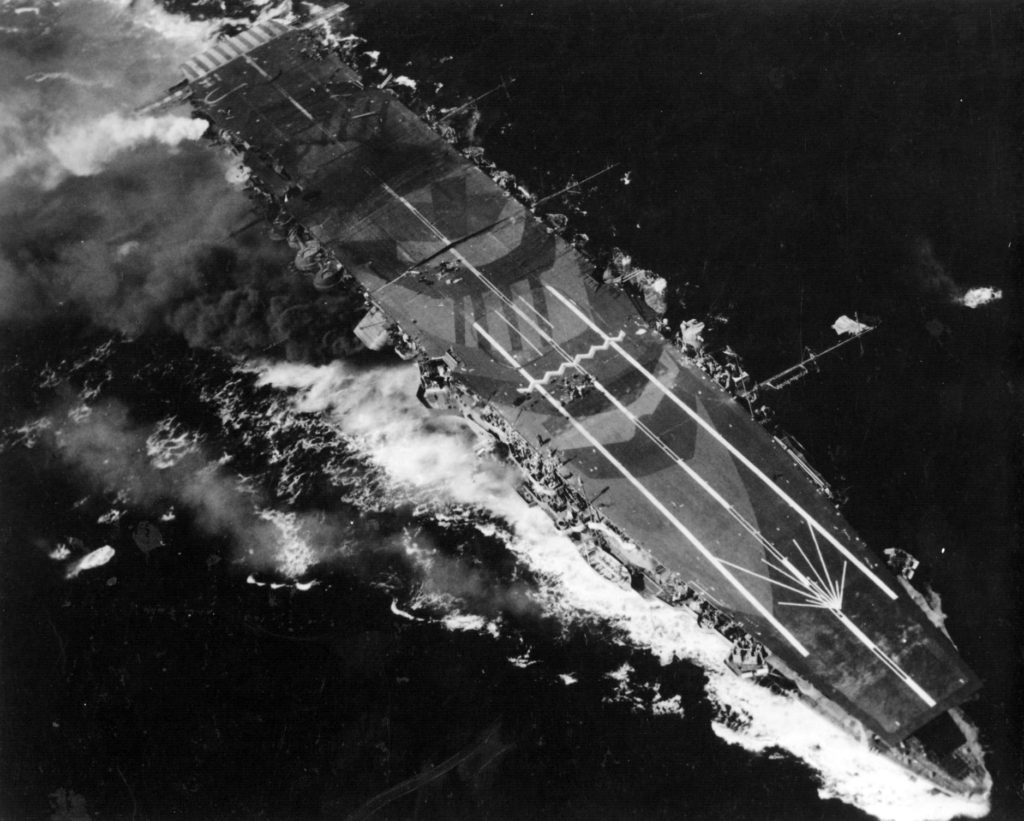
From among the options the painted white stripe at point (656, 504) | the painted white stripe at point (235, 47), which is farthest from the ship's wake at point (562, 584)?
the painted white stripe at point (235, 47)

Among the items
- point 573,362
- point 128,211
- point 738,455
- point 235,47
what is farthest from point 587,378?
point 235,47

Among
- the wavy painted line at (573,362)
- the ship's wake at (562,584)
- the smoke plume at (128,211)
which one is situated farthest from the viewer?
the smoke plume at (128,211)

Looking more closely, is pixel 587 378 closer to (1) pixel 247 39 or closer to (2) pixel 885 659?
(2) pixel 885 659

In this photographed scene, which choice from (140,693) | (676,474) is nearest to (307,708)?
(140,693)

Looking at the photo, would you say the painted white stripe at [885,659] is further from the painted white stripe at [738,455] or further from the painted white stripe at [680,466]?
the painted white stripe at [738,455]

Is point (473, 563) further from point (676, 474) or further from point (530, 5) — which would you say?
point (530, 5)

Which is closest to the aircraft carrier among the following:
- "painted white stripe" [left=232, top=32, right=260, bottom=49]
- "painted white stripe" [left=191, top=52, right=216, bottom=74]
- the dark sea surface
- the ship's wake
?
the ship's wake

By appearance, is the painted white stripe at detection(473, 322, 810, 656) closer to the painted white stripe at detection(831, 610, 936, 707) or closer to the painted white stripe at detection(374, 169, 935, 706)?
the painted white stripe at detection(374, 169, 935, 706)
